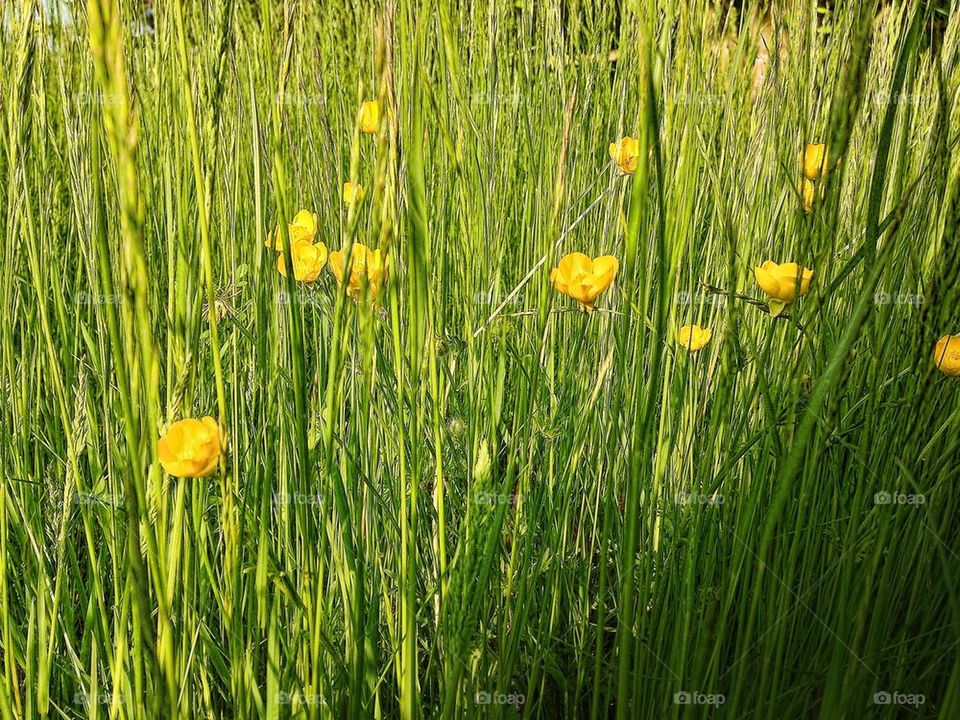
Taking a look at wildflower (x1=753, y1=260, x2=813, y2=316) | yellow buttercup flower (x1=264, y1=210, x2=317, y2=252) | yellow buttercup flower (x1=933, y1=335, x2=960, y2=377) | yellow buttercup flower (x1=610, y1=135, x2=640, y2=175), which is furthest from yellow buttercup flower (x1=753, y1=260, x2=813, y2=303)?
yellow buttercup flower (x1=264, y1=210, x2=317, y2=252)

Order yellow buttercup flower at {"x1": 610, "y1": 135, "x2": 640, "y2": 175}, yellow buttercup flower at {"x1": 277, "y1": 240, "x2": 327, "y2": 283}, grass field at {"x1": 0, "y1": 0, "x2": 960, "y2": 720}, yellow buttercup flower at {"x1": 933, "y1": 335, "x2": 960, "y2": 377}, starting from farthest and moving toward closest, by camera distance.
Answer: yellow buttercup flower at {"x1": 610, "y1": 135, "x2": 640, "y2": 175} → yellow buttercup flower at {"x1": 277, "y1": 240, "x2": 327, "y2": 283} → yellow buttercup flower at {"x1": 933, "y1": 335, "x2": 960, "y2": 377} → grass field at {"x1": 0, "y1": 0, "x2": 960, "y2": 720}

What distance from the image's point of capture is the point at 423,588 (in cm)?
100

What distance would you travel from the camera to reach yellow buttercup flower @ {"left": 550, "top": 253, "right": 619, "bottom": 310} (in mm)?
896

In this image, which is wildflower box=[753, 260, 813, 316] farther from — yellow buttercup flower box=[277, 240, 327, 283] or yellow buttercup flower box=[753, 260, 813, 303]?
yellow buttercup flower box=[277, 240, 327, 283]

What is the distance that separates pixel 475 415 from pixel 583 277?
0.67 ft

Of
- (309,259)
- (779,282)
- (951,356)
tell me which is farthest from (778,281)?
(309,259)

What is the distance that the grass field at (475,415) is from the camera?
1.91 ft

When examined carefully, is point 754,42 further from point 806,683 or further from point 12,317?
point 12,317

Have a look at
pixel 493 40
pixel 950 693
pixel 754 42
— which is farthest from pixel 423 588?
pixel 493 40

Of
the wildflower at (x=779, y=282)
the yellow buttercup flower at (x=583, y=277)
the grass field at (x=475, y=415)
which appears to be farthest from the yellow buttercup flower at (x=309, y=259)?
the wildflower at (x=779, y=282)

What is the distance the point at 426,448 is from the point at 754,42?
0.67m

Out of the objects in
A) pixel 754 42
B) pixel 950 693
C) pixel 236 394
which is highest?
pixel 754 42

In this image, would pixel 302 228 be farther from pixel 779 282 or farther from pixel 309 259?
pixel 779 282

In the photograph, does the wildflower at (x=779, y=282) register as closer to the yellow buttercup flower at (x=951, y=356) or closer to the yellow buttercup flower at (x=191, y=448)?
the yellow buttercup flower at (x=951, y=356)
